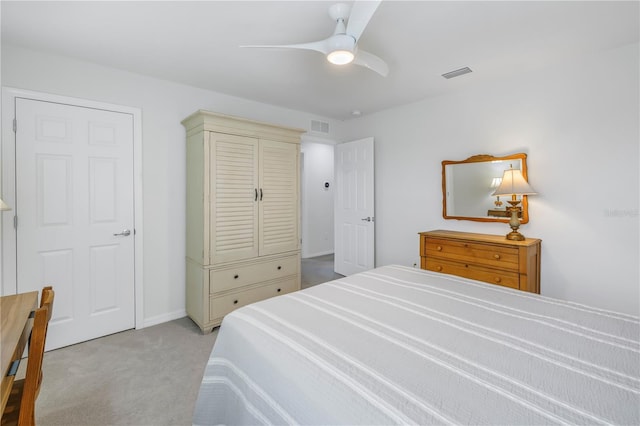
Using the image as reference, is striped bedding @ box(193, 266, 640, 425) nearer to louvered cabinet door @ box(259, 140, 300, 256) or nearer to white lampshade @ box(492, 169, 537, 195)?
white lampshade @ box(492, 169, 537, 195)

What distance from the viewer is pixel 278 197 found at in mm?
3299

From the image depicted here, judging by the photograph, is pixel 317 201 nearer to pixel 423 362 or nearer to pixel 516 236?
pixel 516 236

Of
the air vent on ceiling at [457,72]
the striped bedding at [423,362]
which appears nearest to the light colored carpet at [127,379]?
the striped bedding at [423,362]

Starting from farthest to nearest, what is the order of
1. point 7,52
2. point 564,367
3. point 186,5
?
point 7,52 < point 186,5 < point 564,367

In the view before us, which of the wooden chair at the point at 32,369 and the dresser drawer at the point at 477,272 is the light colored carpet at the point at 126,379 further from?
the dresser drawer at the point at 477,272

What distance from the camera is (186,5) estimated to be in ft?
6.03

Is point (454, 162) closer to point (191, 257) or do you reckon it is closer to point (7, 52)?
point (191, 257)

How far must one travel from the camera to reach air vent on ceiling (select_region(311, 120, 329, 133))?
4.30m

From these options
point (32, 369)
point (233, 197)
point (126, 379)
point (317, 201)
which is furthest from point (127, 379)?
point (317, 201)

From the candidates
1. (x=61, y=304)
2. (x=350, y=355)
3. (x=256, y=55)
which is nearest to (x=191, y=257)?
(x=61, y=304)

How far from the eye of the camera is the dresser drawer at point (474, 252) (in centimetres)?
262

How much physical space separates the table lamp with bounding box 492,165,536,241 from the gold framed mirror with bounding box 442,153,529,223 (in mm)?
127

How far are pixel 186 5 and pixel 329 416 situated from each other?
228cm

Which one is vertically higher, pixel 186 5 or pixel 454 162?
pixel 186 5
